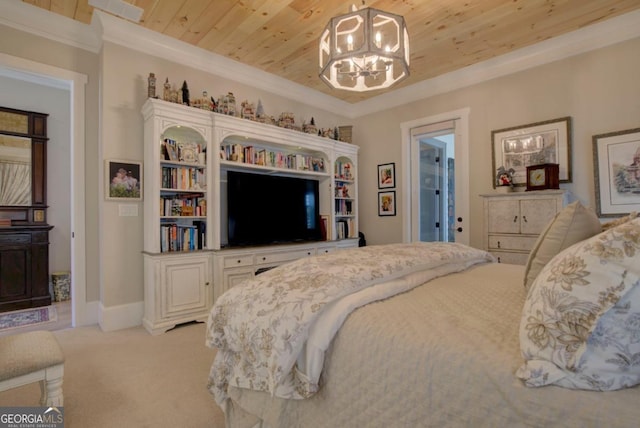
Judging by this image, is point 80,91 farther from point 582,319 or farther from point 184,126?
point 582,319

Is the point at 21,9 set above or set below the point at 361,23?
above

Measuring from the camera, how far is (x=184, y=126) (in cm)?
302

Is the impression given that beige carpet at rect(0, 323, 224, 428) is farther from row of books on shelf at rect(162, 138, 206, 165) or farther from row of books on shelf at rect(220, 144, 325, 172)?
row of books on shelf at rect(220, 144, 325, 172)

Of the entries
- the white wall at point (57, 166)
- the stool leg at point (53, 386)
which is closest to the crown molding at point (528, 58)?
the white wall at point (57, 166)

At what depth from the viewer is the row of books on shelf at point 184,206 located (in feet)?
9.85

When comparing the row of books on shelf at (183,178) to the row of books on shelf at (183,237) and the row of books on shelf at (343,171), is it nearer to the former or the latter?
the row of books on shelf at (183,237)

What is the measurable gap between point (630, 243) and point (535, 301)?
25 centimetres

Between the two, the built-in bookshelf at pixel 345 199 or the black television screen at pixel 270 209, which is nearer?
the black television screen at pixel 270 209

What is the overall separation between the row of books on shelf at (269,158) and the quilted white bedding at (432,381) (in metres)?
2.66

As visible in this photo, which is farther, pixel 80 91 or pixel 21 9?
pixel 80 91

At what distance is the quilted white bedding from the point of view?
672 millimetres

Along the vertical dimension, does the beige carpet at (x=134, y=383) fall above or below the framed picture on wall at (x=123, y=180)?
below

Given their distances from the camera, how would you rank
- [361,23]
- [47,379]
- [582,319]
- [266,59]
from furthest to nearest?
[266,59] < [361,23] < [47,379] < [582,319]

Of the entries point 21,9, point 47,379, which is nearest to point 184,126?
point 21,9
